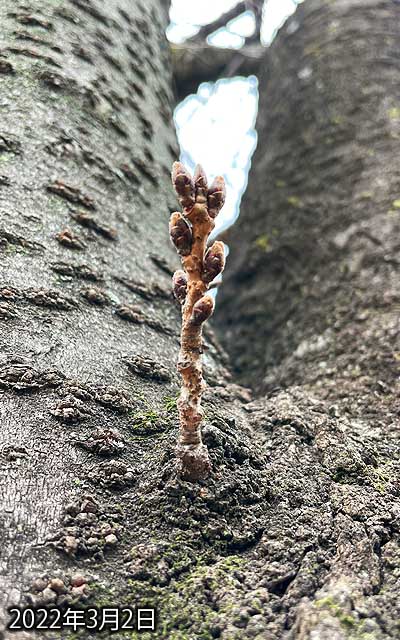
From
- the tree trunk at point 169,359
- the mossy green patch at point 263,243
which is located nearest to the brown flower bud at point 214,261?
the tree trunk at point 169,359

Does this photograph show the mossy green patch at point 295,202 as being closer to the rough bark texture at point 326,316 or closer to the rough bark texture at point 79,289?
the rough bark texture at point 326,316

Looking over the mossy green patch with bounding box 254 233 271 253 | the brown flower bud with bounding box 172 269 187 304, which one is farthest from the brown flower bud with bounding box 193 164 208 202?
the mossy green patch with bounding box 254 233 271 253

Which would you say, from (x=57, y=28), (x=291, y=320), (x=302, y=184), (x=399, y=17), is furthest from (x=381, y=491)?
(x=399, y=17)

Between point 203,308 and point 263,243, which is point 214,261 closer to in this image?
point 203,308

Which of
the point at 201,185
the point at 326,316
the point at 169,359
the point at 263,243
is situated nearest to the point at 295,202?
the point at 263,243

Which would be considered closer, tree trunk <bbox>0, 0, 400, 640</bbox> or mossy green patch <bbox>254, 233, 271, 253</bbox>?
tree trunk <bbox>0, 0, 400, 640</bbox>

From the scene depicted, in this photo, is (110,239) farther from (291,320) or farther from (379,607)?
(379,607)

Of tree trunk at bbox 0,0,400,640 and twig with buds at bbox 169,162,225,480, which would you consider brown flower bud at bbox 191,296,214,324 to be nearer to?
twig with buds at bbox 169,162,225,480

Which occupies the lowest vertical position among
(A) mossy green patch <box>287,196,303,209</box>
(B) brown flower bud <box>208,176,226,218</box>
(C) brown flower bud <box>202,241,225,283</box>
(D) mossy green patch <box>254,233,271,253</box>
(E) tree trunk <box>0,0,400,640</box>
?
(D) mossy green patch <box>254,233,271,253</box>
